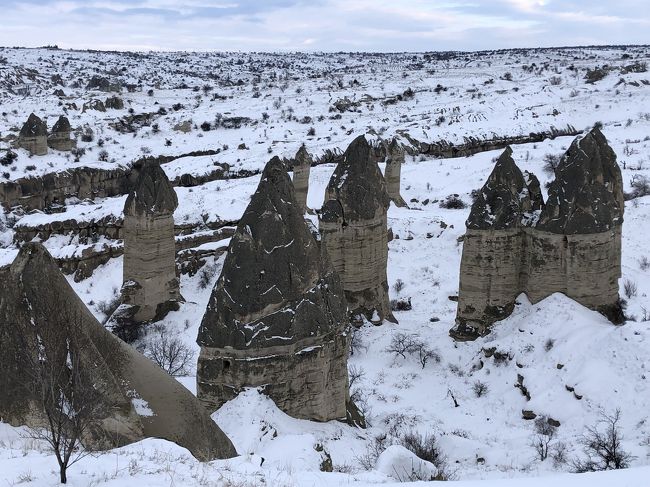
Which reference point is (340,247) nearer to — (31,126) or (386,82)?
(31,126)

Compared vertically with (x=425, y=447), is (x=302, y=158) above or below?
above

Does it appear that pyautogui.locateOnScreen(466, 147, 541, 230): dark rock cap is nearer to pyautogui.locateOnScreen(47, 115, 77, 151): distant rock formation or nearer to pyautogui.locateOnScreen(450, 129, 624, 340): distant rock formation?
pyautogui.locateOnScreen(450, 129, 624, 340): distant rock formation

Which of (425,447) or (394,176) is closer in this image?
(425,447)

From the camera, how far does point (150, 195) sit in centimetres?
2164

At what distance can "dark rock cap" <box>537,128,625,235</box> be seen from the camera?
17.7 meters


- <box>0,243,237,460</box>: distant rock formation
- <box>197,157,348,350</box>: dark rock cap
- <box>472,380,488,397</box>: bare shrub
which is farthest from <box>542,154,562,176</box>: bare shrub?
<box>0,243,237,460</box>: distant rock formation

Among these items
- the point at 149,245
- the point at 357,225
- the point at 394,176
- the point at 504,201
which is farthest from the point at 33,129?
the point at 504,201

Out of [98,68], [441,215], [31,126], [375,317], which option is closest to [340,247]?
[375,317]

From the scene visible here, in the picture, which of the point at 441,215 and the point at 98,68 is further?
the point at 98,68

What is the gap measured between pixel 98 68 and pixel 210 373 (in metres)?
108

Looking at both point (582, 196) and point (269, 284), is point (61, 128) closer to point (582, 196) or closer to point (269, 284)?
point (269, 284)

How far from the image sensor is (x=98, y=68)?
10975 cm

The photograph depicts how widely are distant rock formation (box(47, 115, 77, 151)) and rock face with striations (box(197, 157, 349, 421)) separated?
38.9 metres

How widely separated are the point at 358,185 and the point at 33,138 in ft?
108
